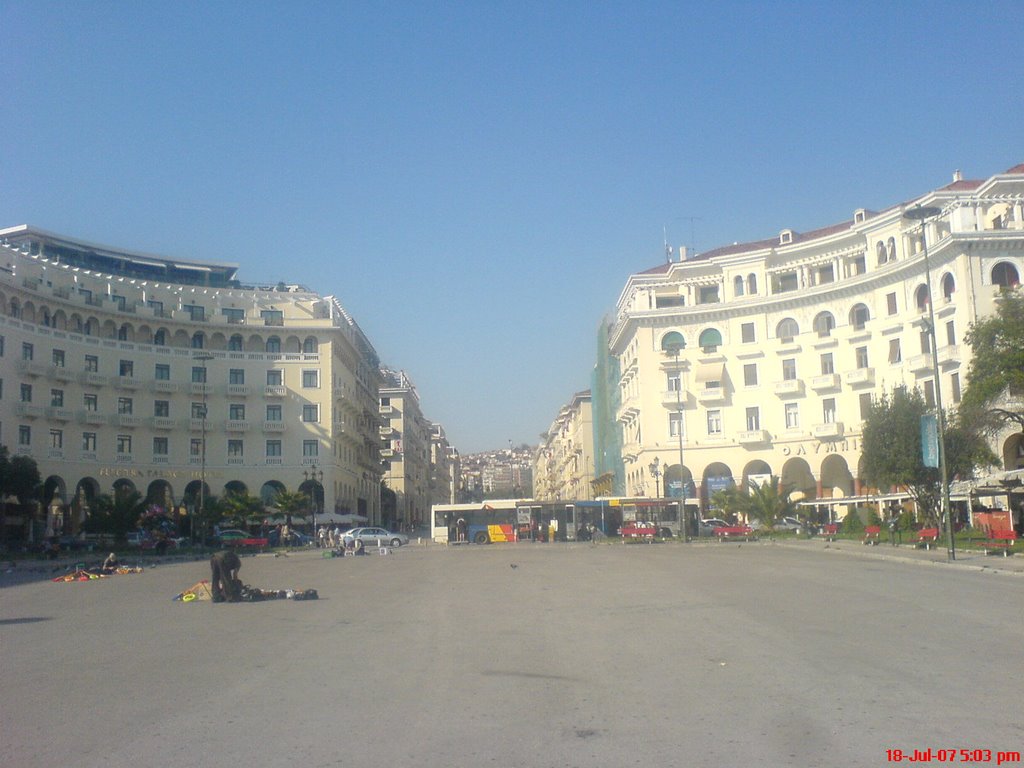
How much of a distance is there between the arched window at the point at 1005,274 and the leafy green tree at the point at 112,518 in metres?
49.3

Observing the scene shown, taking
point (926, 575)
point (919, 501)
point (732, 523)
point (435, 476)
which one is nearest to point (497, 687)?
point (926, 575)

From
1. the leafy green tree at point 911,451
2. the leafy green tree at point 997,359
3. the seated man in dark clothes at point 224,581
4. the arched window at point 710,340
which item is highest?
the arched window at point 710,340

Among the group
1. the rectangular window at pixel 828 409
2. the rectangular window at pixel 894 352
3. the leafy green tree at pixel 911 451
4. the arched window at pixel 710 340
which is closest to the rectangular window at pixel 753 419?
the rectangular window at pixel 828 409

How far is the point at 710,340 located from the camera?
67.3 m

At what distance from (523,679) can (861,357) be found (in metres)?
55.9

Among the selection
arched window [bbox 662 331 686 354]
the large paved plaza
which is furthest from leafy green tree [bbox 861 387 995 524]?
arched window [bbox 662 331 686 354]

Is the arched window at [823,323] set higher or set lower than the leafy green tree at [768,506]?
higher

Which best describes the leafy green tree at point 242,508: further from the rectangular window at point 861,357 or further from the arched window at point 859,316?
A: the arched window at point 859,316

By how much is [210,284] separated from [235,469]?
1493 cm

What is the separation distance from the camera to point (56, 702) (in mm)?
9164

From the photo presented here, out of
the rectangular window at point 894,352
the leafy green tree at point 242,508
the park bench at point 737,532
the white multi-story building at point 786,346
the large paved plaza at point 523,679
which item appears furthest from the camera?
the leafy green tree at point 242,508

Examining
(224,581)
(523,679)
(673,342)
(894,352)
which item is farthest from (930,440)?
(673,342)

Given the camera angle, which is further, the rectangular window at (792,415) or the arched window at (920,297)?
the rectangular window at (792,415)

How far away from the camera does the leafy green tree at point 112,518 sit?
5253cm
